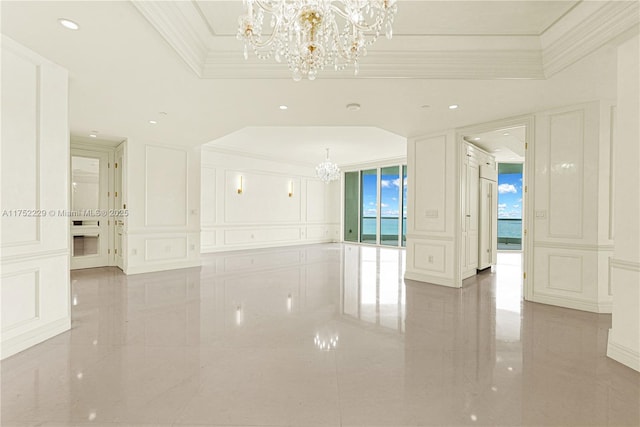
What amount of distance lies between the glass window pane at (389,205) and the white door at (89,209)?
28.2 ft

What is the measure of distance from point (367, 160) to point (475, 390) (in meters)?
9.69

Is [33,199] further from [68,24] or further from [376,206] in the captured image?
[376,206]

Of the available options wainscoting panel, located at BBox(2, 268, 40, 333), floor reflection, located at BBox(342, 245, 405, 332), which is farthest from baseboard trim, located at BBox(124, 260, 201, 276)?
floor reflection, located at BBox(342, 245, 405, 332)

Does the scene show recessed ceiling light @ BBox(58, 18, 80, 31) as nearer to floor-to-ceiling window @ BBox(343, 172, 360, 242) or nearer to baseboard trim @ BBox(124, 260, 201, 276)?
baseboard trim @ BBox(124, 260, 201, 276)

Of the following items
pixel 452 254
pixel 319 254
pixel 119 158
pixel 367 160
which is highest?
pixel 367 160

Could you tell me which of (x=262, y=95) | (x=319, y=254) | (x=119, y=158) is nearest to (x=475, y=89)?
(x=262, y=95)

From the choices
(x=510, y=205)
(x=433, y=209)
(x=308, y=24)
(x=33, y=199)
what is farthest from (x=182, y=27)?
(x=510, y=205)

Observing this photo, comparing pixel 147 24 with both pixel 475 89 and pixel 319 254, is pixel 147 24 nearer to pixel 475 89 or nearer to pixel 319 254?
pixel 475 89

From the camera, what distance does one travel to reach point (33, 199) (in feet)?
9.62

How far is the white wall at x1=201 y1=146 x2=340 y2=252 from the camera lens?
30.1 feet

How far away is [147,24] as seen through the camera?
8.18 ft

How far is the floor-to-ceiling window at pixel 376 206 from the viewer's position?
11.0 metres

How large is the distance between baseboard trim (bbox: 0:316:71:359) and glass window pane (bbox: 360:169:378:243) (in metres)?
9.96

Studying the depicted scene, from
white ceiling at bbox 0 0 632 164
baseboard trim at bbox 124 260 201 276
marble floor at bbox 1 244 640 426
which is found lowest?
marble floor at bbox 1 244 640 426
